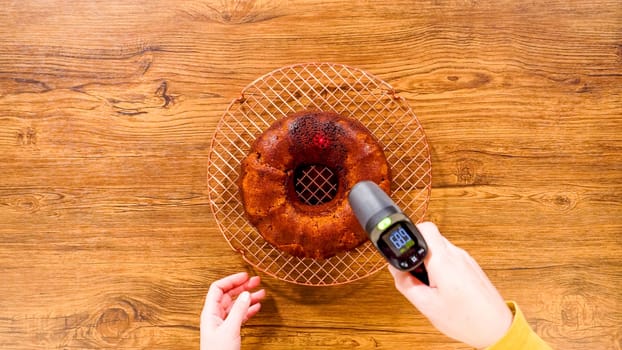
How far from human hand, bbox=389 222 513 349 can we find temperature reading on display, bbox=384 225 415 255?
3.3 inches

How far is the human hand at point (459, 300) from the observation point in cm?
117

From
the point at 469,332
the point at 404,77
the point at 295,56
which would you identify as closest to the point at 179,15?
the point at 295,56

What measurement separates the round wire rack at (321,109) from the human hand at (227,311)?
0.12 m

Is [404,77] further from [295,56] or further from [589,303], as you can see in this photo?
[589,303]

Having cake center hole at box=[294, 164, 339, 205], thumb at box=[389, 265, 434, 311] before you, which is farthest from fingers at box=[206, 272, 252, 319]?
thumb at box=[389, 265, 434, 311]

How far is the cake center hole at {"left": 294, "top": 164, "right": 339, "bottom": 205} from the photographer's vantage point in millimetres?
1771

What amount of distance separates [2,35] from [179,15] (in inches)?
29.1

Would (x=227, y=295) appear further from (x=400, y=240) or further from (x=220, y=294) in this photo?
(x=400, y=240)

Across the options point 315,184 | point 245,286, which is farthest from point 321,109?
point 245,286

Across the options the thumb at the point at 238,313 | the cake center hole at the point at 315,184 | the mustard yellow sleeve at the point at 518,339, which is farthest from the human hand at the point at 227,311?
the mustard yellow sleeve at the point at 518,339

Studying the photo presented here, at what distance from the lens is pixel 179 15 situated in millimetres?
1854

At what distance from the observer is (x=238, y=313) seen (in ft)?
5.01

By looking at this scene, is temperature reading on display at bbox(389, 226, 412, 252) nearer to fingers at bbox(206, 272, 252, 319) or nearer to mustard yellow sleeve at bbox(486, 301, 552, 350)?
mustard yellow sleeve at bbox(486, 301, 552, 350)

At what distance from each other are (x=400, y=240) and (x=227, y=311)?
0.82m
